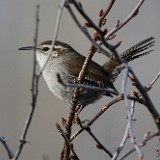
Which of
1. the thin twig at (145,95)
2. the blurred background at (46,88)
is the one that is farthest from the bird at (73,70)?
the blurred background at (46,88)

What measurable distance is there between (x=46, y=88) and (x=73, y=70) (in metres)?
6.56

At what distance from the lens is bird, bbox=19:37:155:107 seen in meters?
4.34

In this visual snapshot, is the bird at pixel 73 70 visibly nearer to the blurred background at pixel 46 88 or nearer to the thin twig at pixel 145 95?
the thin twig at pixel 145 95

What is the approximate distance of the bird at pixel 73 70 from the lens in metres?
4.34

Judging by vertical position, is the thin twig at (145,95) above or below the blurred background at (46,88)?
below

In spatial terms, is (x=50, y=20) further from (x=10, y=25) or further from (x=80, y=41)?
(x=80, y=41)

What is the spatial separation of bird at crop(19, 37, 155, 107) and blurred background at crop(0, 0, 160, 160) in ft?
12.1

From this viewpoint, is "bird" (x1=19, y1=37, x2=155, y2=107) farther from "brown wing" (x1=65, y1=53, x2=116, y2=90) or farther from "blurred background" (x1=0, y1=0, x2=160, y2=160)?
"blurred background" (x1=0, y1=0, x2=160, y2=160)

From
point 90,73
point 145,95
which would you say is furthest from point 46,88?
point 145,95

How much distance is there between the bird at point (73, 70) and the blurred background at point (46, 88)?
12.1 ft

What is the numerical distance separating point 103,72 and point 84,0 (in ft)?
28.0

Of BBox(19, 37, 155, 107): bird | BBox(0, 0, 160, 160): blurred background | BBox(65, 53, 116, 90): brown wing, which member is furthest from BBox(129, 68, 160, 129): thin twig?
BBox(0, 0, 160, 160): blurred background

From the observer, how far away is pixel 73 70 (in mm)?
4457

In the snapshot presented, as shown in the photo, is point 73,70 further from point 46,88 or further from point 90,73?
point 46,88
